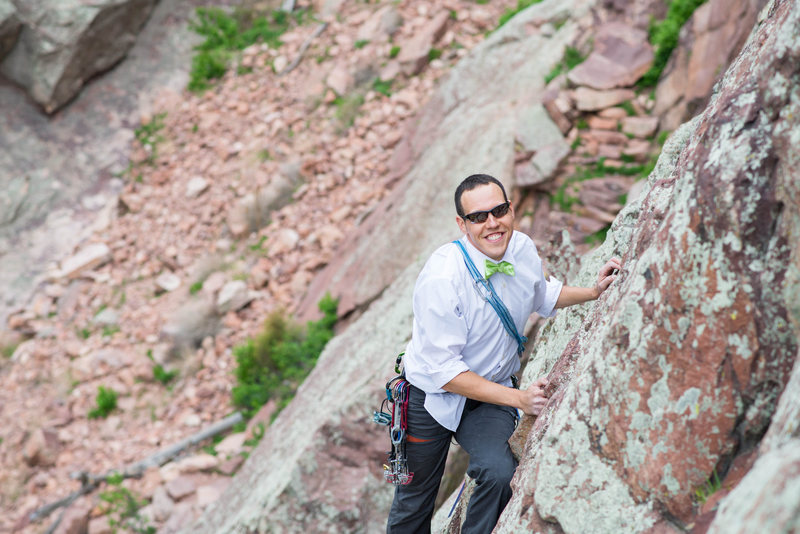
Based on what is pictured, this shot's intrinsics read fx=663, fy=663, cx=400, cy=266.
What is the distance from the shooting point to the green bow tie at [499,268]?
3.49 metres

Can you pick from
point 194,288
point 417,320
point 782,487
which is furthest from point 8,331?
point 782,487

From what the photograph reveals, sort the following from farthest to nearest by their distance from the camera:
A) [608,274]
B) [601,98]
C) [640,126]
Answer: [601,98] < [640,126] < [608,274]

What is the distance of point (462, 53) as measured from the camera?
46.1 feet

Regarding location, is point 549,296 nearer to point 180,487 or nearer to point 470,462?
point 470,462

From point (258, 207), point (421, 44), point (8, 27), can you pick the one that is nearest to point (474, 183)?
point (258, 207)

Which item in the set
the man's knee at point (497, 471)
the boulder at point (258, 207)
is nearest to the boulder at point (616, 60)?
the boulder at point (258, 207)

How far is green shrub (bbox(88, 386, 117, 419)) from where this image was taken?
460 inches

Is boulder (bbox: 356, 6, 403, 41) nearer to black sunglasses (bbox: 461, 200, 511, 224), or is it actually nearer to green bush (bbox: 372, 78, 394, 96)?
green bush (bbox: 372, 78, 394, 96)

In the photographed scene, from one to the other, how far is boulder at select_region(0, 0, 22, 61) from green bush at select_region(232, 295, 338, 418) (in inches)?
419

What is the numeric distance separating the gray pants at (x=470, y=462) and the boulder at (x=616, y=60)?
6.50m

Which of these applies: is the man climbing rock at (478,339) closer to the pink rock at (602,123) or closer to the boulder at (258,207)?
Result: the pink rock at (602,123)

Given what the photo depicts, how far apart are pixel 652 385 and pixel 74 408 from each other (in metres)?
11.8

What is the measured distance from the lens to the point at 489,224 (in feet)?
11.3

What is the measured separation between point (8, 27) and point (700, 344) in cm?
1786
